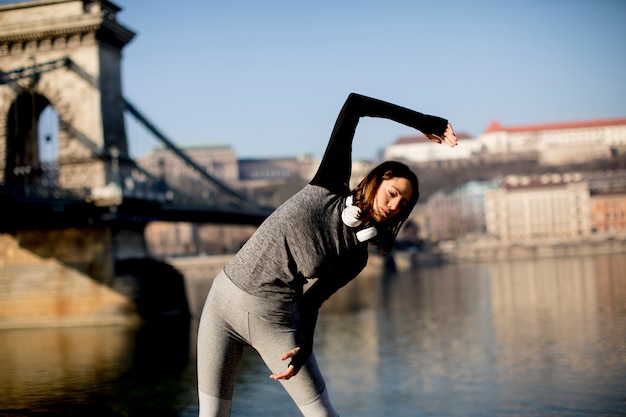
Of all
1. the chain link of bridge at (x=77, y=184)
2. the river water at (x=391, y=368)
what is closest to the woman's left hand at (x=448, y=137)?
the river water at (x=391, y=368)

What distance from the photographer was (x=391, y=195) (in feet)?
7.92

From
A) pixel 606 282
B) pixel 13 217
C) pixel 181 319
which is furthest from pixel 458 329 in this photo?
pixel 606 282

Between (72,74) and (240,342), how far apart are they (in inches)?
683

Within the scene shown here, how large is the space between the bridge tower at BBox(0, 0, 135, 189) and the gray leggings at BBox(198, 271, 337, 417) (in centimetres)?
1622

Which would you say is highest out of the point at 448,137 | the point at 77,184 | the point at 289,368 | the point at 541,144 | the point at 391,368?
the point at 541,144

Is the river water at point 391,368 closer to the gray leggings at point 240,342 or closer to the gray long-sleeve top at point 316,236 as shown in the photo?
the gray leggings at point 240,342

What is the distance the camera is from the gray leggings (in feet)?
7.99

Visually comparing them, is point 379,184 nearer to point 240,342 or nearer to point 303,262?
point 303,262

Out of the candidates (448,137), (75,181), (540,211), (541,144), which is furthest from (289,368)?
(541,144)

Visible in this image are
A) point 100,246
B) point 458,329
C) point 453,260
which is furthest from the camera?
point 453,260

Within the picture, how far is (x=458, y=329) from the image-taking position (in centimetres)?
1190

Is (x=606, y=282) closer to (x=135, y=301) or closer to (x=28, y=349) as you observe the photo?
(x=135, y=301)

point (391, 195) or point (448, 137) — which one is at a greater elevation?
point (448, 137)

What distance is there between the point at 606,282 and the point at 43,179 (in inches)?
534
